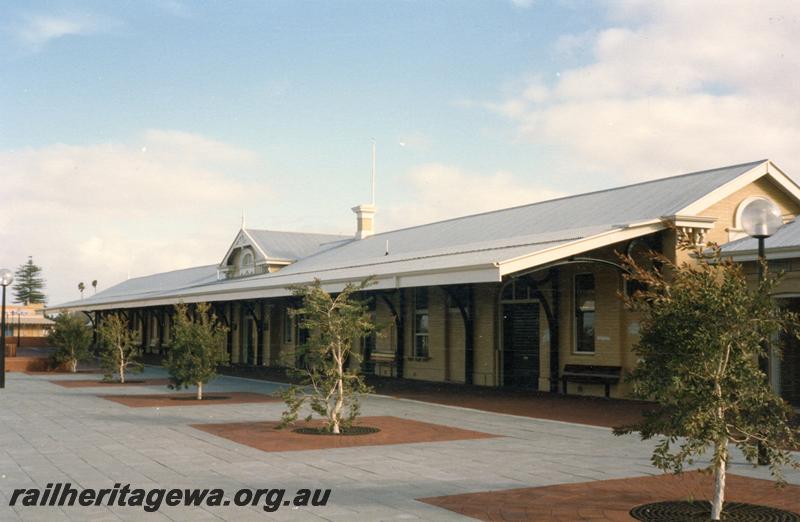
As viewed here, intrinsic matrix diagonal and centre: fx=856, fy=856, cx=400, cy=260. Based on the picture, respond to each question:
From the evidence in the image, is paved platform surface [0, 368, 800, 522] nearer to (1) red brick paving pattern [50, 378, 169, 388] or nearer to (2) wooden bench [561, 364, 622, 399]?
(2) wooden bench [561, 364, 622, 399]

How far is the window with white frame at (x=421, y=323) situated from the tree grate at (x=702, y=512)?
19.4m

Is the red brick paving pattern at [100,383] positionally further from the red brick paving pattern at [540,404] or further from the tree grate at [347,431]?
the tree grate at [347,431]

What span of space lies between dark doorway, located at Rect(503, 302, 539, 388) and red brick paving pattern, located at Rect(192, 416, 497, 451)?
8.32m

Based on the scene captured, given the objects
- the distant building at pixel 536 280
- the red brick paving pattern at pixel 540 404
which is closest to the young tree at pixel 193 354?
the distant building at pixel 536 280

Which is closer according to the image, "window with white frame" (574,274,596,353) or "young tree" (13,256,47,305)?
"window with white frame" (574,274,596,353)

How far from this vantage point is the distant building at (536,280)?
60.4ft

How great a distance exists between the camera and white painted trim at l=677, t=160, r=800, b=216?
18766 mm

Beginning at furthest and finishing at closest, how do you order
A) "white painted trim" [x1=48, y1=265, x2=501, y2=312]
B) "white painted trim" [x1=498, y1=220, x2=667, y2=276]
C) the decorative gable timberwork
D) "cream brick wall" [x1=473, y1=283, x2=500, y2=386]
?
the decorative gable timberwork → "cream brick wall" [x1=473, y1=283, x2=500, y2=386] → "white painted trim" [x1=48, y1=265, x2=501, y2=312] → "white painted trim" [x1=498, y1=220, x2=667, y2=276]

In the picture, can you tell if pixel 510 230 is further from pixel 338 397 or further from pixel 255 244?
pixel 255 244

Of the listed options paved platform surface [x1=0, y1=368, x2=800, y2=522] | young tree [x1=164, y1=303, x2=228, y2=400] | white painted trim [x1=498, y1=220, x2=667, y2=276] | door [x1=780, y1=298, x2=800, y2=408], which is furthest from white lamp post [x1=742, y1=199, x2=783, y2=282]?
young tree [x1=164, y1=303, x2=228, y2=400]

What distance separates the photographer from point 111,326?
26125 mm

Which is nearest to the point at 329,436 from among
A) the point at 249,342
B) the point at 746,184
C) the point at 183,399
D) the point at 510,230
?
the point at 183,399

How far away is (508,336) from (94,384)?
40.3 feet

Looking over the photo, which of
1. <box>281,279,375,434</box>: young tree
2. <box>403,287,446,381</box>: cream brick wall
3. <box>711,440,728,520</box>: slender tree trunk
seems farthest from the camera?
<box>403,287,446,381</box>: cream brick wall
